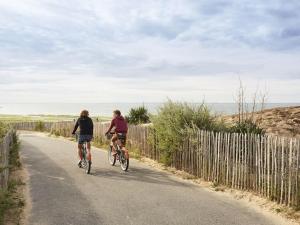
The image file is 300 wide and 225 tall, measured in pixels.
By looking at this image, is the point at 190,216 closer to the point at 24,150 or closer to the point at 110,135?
the point at 110,135

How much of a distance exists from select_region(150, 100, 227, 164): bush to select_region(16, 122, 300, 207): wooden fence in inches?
12.8

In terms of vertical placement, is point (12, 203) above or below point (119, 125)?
below

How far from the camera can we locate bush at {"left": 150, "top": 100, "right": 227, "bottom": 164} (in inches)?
578

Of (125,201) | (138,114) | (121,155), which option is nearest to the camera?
(125,201)

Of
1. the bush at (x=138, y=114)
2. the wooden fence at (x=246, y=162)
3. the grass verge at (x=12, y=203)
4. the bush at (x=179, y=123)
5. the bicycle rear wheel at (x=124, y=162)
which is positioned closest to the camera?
the grass verge at (x=12, y=203)

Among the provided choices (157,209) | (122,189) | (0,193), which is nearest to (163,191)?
(122,189)

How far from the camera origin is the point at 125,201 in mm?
9883

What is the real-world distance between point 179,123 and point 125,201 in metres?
5.46

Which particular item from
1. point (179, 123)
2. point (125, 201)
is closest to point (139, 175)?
point (179, 123)

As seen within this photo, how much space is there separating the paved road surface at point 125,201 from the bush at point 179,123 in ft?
4.05

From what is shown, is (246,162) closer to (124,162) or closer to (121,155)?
(124,162)

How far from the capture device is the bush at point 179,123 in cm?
1467

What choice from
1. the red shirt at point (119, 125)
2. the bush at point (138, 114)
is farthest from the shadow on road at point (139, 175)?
the bush at point (138, 114)

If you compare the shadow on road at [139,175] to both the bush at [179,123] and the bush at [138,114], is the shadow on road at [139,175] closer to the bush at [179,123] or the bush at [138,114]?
the bush at [179,123]
